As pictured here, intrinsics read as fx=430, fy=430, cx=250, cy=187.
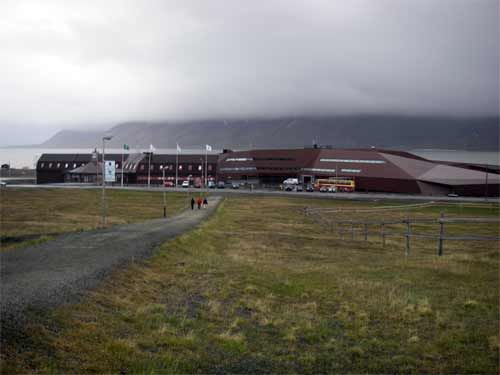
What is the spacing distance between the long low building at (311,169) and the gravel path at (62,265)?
93.5 m

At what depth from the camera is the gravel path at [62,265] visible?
12695 millimetres

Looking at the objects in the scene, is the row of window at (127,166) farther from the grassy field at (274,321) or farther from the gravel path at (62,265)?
the grassy field at (274,321)

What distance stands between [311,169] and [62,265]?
115 metres

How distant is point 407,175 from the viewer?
111 metres

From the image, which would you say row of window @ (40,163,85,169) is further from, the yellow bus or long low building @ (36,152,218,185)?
the yellow bus

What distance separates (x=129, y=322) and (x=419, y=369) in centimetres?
757

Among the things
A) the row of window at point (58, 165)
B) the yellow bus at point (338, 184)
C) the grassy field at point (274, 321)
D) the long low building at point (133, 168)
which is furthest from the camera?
the row of window at point (58, 165)

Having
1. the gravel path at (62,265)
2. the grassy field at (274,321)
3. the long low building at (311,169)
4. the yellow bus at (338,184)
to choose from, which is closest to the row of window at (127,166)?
the long low building at (311,169)

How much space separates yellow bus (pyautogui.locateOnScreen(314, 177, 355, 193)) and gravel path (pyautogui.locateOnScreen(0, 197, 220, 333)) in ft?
295

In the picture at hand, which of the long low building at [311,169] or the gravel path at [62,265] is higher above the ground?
the long low building at [311,169]

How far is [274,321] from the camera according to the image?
1290cm

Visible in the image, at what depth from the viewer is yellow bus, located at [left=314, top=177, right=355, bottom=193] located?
115 m

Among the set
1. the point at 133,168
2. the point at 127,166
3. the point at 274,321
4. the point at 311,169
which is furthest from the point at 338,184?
the point at 274,321

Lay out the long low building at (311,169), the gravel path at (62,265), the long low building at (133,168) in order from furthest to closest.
→ the long low building at (133,168) < the long low building at (311,169) < the gravel path at (62,265)
